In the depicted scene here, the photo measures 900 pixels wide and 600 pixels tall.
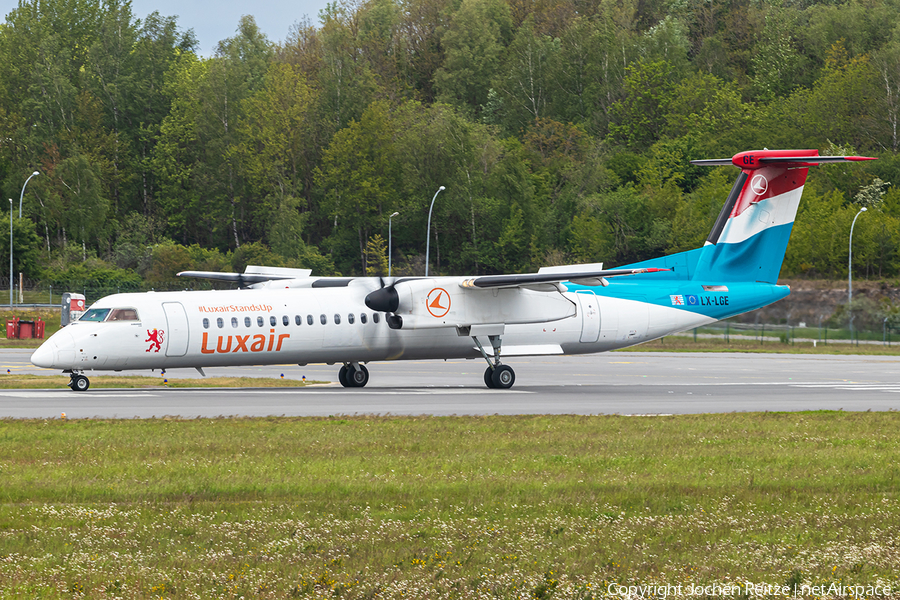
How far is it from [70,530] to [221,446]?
5.89 m

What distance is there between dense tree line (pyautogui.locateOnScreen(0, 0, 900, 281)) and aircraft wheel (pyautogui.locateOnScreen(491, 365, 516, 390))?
164 feet

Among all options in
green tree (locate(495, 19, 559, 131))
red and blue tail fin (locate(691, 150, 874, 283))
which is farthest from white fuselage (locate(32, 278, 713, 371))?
green tree (locate(495, 19, 559, 131))

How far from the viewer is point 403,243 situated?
90938 millimetres

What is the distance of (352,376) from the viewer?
2911cm

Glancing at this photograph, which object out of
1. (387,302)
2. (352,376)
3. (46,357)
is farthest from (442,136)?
(46,357)

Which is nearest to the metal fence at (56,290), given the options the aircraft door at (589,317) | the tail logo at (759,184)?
the aircraft door at (589,317)

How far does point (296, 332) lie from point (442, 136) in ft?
208

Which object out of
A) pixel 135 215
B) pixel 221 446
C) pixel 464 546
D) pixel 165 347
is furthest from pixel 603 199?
pixel 464 546

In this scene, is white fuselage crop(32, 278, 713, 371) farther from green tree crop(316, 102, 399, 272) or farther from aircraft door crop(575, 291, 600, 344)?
green tree crop(316, 102, 399, 272)

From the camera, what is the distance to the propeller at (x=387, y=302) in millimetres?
27328

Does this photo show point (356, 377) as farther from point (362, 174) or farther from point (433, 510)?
point (362, 174)

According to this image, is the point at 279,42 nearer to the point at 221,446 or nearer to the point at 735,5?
the point at 735,5

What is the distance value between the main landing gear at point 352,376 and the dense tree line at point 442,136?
161 ft

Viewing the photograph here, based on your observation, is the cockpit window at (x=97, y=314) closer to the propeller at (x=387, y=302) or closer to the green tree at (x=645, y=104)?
the propeller at (x=387, y=302)
